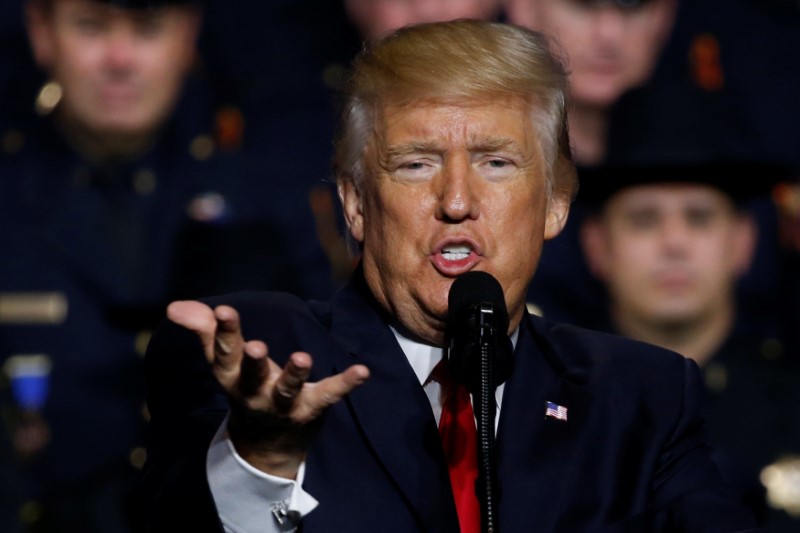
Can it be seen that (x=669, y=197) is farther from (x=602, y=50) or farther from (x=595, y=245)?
(x=602, y=50)

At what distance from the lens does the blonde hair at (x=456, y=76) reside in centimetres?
225

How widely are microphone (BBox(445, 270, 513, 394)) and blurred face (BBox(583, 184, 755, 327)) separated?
2775 mm

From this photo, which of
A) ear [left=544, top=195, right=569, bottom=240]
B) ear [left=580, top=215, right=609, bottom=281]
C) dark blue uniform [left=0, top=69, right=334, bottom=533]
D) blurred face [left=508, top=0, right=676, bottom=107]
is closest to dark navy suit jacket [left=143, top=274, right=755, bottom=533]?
ear [left=544, top=195, right=569, bottom=240]

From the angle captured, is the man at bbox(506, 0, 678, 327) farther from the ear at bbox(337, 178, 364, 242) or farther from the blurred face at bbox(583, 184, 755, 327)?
the ear at bbox(337, 178, 364, 242)

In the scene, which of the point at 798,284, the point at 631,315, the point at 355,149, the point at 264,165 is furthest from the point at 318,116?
the point at 355,149

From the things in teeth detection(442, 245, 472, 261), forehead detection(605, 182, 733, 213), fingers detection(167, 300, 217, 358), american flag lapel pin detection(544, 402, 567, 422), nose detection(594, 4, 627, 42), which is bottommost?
forehead detection(605, 182, 733, 213)

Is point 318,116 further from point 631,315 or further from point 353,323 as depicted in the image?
point 353,323

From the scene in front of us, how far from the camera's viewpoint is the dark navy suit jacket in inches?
80.7

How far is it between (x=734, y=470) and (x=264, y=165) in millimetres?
1702

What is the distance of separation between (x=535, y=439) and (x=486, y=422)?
0.41 metres

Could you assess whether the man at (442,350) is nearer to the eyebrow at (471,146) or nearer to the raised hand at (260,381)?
Answer: the eyebrow at (471,146)

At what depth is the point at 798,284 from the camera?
4758 mm

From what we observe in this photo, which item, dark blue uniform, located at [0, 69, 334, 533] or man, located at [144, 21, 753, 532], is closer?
man, located at [144, 21, 753, 532]

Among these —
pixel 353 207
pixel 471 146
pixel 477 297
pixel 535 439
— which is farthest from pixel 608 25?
pixel 477 297
